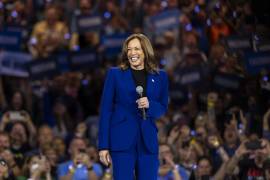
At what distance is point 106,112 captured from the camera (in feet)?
30.0

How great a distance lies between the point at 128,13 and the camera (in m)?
20.0

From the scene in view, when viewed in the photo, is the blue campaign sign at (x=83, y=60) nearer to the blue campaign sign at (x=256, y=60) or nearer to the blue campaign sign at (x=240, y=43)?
the blue campaign sign at (x=240, y=43)

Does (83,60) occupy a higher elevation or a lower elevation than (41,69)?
higher

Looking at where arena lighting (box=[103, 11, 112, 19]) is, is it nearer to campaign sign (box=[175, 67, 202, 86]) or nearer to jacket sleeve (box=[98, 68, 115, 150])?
campaign sign (box=[175, 67, 202, 86])

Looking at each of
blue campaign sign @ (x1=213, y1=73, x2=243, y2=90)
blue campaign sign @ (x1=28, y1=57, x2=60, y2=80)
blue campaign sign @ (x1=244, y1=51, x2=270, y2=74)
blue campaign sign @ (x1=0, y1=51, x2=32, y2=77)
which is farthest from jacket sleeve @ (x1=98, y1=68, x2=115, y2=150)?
blue campaign sign @ (x1=0, y1=51, x2=32, y2=77)

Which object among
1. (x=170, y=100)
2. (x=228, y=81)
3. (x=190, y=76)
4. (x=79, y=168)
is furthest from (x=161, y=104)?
(x=170, y=100)

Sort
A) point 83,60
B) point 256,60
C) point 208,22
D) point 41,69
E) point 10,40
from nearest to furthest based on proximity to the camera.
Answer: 1. point 256,60
2. point 208,22
3. point 41,69
4. point 10,40
5. point 83,60

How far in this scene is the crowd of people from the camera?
1339cm

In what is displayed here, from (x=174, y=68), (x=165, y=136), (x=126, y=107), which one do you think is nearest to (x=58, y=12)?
(x=174, y=68)

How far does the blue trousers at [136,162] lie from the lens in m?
9.16

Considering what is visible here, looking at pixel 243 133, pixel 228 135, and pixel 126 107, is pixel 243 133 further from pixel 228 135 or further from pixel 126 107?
pixel 126 107

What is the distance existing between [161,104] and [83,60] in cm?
873

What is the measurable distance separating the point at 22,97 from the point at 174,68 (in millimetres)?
2425

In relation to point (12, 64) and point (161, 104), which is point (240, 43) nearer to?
point (12, 64)
